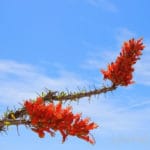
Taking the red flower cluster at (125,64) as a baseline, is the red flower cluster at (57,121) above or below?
below

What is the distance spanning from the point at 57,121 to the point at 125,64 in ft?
13.4

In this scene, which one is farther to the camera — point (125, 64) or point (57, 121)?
point (125, 64)

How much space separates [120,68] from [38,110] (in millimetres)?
4211

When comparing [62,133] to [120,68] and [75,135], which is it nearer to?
[75,135]

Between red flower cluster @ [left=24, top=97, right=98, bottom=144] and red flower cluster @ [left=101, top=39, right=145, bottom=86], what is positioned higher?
red flower cluster @ [left=101, top=39, right=145, bottom=86]

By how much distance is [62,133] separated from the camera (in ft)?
25.3

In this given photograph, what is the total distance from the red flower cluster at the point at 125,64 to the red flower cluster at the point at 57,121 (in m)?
3.93

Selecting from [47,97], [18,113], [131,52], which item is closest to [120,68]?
[131,52]

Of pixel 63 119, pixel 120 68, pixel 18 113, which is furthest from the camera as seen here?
pixel 120 68

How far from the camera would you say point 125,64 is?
37.0 ft

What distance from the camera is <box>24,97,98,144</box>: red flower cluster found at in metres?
7.49

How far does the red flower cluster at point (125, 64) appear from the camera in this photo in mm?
11352

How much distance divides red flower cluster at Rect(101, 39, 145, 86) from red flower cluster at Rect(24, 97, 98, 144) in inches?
155

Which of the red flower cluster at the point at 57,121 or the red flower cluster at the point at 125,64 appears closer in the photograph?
the red flower cluster at the point at 57,121
